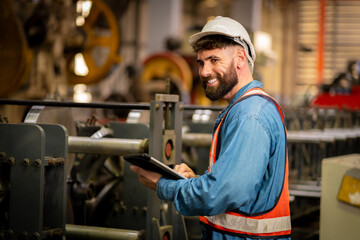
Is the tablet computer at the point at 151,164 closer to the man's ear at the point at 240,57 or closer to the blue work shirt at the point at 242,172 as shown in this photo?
the blue work shirt at the point at 242,172

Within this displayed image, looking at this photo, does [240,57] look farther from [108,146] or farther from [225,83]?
[108,146]

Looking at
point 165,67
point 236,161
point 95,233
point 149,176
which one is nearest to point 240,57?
point 236,161

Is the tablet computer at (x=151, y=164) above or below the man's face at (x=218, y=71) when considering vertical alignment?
below

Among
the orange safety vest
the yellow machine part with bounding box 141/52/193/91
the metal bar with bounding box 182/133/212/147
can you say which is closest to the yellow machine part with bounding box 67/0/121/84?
the yellow machine part with bounding box 141/52/193/91

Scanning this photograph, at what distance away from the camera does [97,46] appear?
→ 268 inches

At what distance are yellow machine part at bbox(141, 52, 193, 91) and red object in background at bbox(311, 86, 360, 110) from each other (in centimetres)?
228

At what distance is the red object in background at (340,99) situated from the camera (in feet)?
28.6

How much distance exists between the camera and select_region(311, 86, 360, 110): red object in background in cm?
873

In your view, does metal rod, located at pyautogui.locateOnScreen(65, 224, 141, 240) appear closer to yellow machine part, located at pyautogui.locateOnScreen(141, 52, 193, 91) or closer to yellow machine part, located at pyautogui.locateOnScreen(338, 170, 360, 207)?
yellow machine part, located at pyautogui.locateOnScreen(338, 170, 360, 207)

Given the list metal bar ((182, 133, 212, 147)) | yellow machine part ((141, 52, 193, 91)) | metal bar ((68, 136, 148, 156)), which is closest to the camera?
metal bar ((68, 136, 148, 156))

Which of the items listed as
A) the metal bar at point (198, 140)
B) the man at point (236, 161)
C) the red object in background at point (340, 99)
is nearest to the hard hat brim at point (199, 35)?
the man at point (236, 161)

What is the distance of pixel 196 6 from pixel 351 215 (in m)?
16.3

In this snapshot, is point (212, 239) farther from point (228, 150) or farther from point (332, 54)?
point (332, 54)

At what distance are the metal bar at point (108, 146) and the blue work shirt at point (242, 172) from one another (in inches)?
27.4
